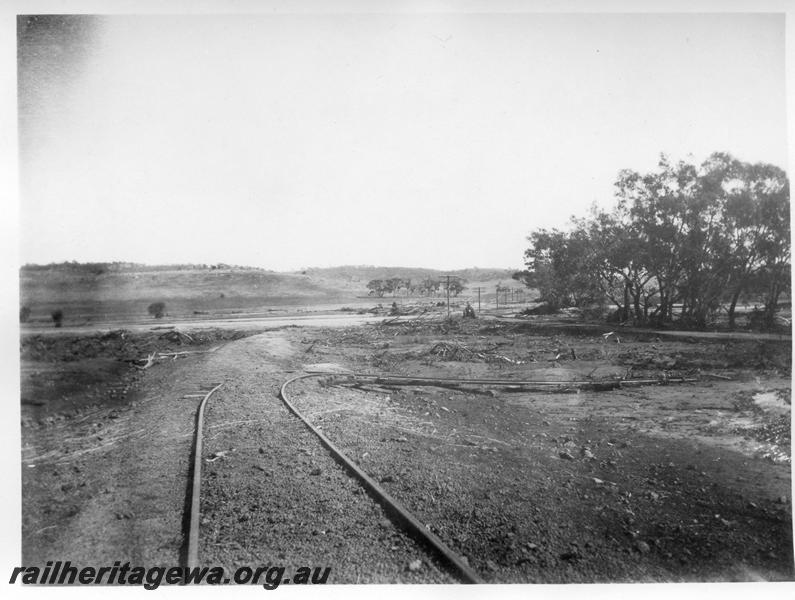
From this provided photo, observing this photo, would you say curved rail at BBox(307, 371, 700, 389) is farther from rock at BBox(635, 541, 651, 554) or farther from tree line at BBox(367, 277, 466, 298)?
rock at BBox(635, 541, 651, 554)

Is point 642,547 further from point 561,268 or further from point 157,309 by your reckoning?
point 157,309

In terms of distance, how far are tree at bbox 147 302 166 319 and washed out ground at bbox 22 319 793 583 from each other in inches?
8.5

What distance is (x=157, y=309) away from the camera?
4.05 m

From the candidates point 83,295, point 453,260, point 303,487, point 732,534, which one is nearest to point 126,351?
point 83,295

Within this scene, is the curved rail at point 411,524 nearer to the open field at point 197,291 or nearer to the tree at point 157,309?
the open field at point 197,291

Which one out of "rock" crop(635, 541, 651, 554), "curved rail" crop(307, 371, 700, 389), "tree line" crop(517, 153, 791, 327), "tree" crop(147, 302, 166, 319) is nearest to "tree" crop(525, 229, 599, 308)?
"tree line" crop(517, 153, 791, 327)

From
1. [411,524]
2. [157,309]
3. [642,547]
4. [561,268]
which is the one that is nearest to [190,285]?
[157,309]

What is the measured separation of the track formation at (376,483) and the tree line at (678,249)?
867mm

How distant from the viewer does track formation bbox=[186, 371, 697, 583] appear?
2.82 meters

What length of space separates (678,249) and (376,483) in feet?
11.5

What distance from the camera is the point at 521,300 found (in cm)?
454

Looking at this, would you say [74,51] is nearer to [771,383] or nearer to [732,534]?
[732,534]

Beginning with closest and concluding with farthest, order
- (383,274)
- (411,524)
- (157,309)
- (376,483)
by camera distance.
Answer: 1. (411,524)
2. (376,483)
3. (157,309)
4. (383,274)

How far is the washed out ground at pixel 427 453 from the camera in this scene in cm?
308
